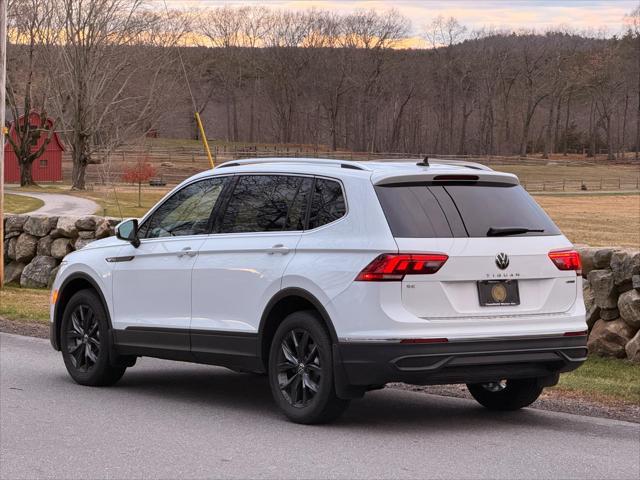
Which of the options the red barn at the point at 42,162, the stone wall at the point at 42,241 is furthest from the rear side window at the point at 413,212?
the red barn at the point at 42,162

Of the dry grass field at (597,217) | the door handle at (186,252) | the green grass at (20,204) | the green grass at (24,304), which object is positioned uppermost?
the door handle at (186,252)

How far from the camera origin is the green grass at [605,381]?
9.30 m

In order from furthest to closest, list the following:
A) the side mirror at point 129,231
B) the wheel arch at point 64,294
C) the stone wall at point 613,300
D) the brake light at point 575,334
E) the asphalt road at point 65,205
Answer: the asphalt road at point 65,205, the stone wall at point 613,300, the wheel arch at point 64,294, the side mirror at point 129,231, the brake light at point 575,334

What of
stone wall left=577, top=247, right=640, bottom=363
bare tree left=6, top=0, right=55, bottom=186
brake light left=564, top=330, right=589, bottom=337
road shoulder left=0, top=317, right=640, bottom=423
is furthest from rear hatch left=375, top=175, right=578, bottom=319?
bare tree left=6, top=0, right=55, bottom=186

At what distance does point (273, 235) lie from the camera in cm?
831

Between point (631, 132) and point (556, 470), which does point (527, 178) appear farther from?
point (556, 470)

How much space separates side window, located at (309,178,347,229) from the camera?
314 inches

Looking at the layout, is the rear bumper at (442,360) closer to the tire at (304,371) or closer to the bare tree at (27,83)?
the tire at (304,371)

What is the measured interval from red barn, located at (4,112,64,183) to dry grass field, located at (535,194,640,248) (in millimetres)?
35133

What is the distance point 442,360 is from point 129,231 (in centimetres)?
332

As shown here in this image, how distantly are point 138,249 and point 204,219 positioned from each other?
0.81 meters

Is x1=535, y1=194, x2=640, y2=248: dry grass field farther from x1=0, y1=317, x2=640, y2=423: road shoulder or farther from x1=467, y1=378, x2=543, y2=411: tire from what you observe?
x1=467, y1=378, x2=543, y2=411: tire

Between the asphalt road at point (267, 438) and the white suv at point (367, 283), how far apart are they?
0.37 metres

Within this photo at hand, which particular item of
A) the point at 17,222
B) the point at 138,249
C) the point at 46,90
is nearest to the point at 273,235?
the point at 138,249
